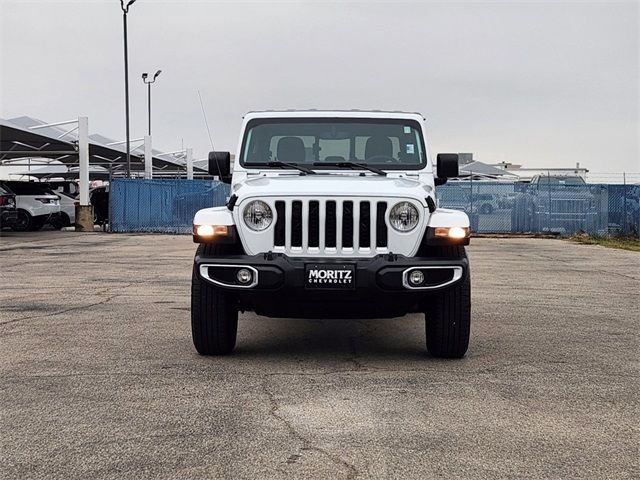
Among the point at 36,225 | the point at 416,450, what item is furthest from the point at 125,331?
the point at 36,225

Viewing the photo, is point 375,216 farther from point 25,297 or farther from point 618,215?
point 618,215

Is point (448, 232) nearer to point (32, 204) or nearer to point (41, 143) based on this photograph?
point (32, 204)

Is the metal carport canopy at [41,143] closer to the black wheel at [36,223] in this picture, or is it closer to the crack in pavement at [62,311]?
the black wheel at [36,223]

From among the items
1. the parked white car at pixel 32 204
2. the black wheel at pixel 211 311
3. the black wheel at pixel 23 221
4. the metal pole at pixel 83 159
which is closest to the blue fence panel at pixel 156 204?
the metal pole at pixel 83 159

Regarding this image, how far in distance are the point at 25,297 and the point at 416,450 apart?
7.86 metres

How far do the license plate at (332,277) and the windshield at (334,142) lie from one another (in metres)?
1.91

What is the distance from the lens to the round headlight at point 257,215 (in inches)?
261

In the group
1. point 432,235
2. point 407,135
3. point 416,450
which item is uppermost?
point 407,135

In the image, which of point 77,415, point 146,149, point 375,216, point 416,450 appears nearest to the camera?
point 416,450

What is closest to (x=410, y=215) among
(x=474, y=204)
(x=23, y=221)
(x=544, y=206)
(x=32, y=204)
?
(x=32, y=204)

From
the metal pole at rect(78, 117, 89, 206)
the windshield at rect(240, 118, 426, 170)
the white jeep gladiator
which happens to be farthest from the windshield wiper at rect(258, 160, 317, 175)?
the metal pole at rect(78, 117, 89, 206)

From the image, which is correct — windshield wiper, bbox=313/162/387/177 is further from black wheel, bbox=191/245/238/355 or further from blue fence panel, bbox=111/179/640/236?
blue fence panel, bbox=111/179/640/236

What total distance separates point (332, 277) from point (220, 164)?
2388 millimetres

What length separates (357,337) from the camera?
26.9ft
